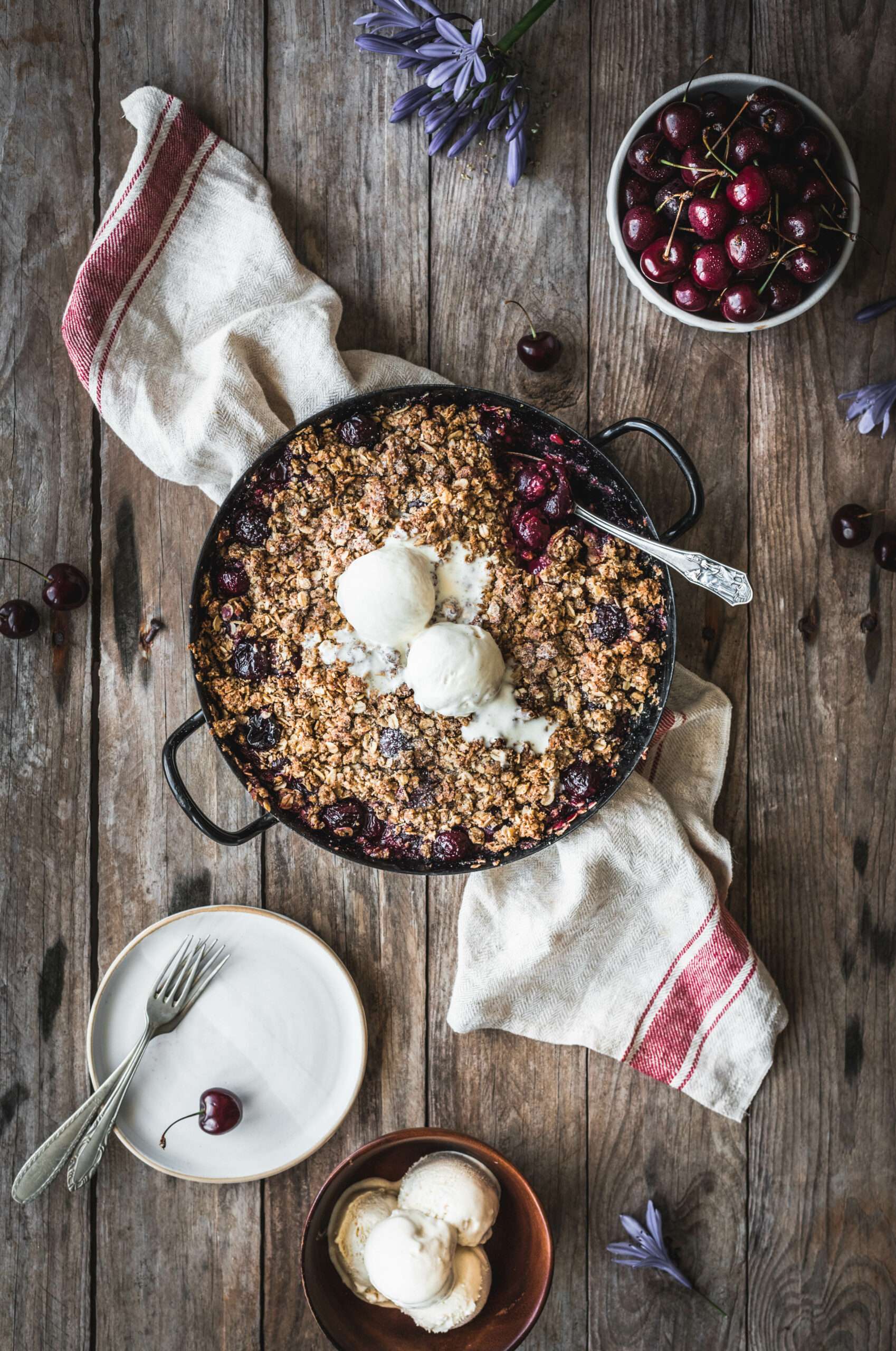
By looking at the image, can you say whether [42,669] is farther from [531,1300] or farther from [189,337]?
[531,1300]

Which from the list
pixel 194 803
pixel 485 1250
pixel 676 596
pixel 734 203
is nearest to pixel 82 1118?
pixel 194 803

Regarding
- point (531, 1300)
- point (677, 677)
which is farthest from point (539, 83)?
point (531, 1300)

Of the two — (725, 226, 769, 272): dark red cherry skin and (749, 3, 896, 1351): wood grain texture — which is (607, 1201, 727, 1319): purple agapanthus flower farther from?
(725, 226, 769, 272): dark red cherry skin

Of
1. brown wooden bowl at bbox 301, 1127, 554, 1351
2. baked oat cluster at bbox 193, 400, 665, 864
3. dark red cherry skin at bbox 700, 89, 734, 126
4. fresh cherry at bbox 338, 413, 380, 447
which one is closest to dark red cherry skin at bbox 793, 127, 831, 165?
dark red cherry skin at bbox 700, 89, 734, 126

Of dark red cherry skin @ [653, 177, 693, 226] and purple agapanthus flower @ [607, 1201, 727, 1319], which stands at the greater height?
dark red cherry skin @ [653, 177, 693, 226]

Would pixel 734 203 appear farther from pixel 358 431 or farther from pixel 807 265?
pixel 358 431

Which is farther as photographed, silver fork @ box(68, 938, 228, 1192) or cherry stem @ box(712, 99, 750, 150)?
silver fork @ box(68, 938, 228, 1192)
